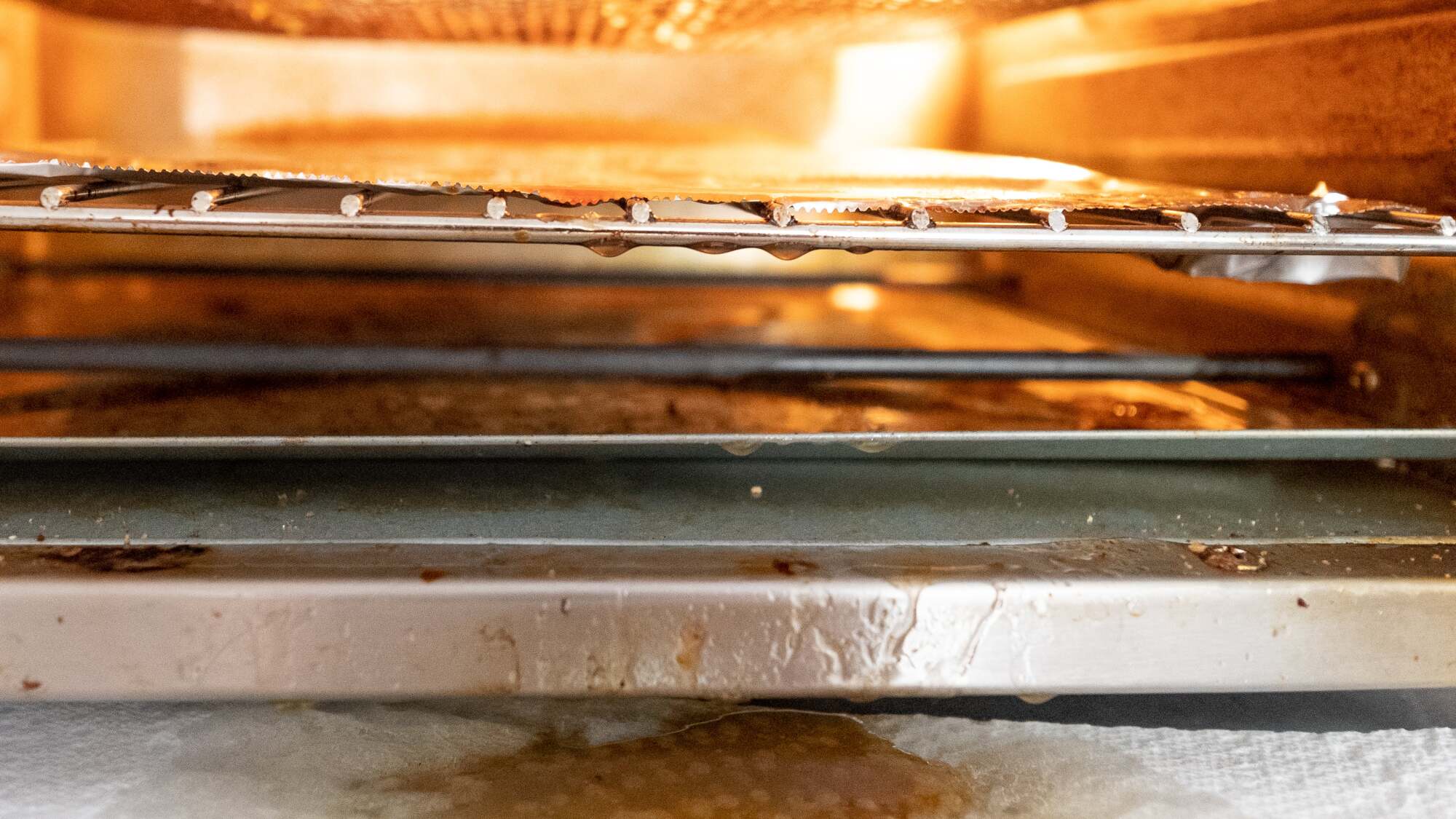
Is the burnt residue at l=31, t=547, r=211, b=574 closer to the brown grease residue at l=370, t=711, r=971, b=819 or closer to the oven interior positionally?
the oven interior

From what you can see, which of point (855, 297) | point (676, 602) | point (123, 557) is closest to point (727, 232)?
point (676, 602)

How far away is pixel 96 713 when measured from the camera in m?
0.96

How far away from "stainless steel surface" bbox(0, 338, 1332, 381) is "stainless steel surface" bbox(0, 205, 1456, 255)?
32 cm

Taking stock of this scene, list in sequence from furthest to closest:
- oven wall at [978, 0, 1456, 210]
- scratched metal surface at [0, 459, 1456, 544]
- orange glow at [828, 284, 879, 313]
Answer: orange glow at [828, 284, 879, 313] < oven wall at [978, 0, 1456, 210] < scratched metal surface at [0, 459, 1456, 544]

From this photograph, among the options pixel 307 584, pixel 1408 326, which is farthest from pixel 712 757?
pixel 1408 326

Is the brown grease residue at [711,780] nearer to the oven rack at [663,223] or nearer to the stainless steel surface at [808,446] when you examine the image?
the stainless steel surface at [808,446]

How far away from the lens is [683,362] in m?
1.19

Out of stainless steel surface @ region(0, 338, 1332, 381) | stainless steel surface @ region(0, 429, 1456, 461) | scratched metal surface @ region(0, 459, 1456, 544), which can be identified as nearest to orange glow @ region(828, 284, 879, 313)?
stainless steel surface @ region(0, 338, 1332, 381)

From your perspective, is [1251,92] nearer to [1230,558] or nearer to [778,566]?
[1230,558]

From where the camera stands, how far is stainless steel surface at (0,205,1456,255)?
789mm

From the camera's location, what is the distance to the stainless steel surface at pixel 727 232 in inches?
31.0

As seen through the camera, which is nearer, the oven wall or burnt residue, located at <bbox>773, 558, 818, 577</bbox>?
burnt residue, located at <bbox>773, 558, 818, 577</bbox>

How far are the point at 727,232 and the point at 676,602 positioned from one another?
28 cm

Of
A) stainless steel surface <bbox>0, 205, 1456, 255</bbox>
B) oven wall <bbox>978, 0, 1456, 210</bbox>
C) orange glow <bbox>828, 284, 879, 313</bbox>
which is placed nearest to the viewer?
stainless steel surface <bbox>0, 205, 1456, 255</bbox>
